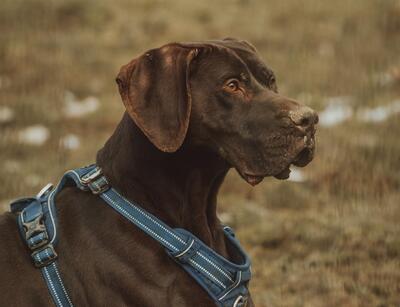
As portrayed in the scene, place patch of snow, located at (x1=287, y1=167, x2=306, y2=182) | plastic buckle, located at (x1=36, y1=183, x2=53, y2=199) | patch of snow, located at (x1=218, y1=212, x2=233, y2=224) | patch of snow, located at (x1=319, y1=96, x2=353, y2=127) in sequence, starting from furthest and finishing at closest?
patch of snow, located at (x1=319, y1=96, x2=353, y2=127) → patch of snow, located at (x1=287, y1=167, x2=306, y2=182) → patch of snow, located at (x1=218, y1=212, x2=233, y2=224) → plastic buckle, located at (x1=36, y1=183, x2=53, y2=199)

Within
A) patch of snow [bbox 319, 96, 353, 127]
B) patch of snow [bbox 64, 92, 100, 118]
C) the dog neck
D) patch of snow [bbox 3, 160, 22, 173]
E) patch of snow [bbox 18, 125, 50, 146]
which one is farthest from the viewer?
patch of snow [bbox 64, 92, 100, 118]

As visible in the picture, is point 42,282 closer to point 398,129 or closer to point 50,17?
point 398,129

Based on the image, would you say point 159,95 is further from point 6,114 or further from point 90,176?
point 6,114

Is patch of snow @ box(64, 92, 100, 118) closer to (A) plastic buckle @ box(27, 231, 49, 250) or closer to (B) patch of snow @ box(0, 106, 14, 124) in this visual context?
(B) patch of snow @ box(0, 106, 14, 124)

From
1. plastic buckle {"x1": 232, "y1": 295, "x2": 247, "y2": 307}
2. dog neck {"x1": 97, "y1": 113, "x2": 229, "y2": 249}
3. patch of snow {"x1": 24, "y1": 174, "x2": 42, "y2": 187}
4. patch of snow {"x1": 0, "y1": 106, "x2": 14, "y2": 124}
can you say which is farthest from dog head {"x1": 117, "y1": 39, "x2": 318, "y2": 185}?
patch of snow {"x1": 0, "y1": 106, "x2": 14, "y2": 124}

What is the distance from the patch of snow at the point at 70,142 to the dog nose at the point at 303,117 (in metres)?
5.15

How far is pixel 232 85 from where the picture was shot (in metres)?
3.38

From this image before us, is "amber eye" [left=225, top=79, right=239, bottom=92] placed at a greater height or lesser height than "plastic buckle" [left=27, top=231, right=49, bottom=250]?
greater

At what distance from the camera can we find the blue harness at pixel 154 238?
3.22 m

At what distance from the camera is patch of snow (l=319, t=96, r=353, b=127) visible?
27.1ft

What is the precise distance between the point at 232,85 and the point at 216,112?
146 millimetres

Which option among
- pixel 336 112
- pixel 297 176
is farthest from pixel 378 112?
pixel 297 176

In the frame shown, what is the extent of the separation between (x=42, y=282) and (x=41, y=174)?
Result: 4208mm

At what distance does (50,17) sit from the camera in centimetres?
1227
